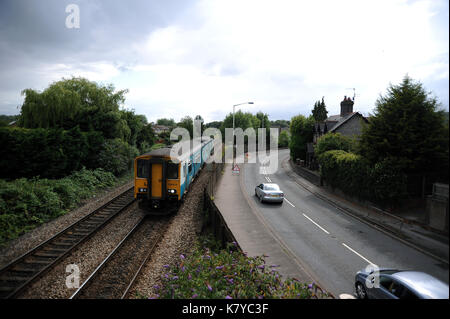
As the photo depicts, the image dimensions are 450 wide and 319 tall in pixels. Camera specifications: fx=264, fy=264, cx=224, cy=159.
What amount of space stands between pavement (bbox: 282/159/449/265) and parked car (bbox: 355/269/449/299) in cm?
29

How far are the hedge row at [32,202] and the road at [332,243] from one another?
1078cm

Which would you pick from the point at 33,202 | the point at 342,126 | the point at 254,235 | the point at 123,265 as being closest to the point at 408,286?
the point at 123,265

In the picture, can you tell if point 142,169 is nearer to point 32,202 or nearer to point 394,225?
point 32,202

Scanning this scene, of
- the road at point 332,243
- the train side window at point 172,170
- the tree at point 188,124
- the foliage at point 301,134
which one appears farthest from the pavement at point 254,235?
the tree at point 188,124

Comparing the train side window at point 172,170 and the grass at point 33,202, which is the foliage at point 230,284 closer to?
the train side window at point 172,170

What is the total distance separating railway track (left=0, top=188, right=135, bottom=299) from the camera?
7.26m

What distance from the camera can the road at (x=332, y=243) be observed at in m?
7.45

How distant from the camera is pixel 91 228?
11.6m

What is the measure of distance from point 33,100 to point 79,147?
643 cm

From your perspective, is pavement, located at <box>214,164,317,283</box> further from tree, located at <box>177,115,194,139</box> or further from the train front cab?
tree, located at <box>177,115,194,139</box>

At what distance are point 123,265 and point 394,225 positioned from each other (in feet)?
32.4

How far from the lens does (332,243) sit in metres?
10.8
